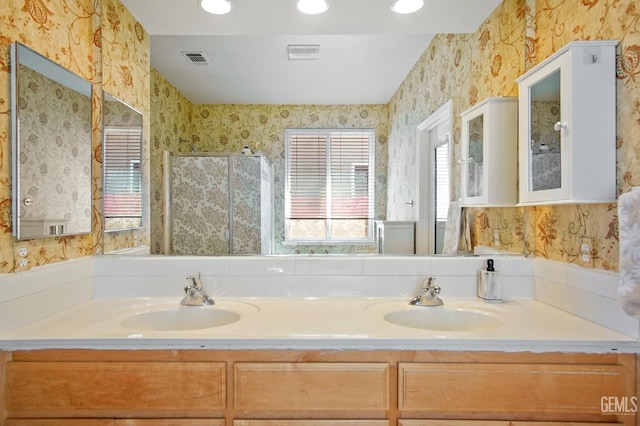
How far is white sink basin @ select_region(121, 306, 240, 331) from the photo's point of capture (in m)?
1.39

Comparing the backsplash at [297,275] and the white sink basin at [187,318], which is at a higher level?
the backsplash at [297,275]

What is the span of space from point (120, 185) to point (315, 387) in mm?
1183

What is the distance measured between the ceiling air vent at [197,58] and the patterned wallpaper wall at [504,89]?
84cm

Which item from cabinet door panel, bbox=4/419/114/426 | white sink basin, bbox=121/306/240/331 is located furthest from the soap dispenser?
cabinet door panel, bbox=4/419/114/426

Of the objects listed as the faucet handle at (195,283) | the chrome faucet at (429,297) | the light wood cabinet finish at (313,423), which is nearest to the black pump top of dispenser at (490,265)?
the chrome faucet at (429,297)

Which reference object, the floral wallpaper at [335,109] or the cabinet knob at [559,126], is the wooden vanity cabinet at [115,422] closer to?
the floral wallpaper at [335,109]

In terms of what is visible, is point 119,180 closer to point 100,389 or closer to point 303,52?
point 100,389

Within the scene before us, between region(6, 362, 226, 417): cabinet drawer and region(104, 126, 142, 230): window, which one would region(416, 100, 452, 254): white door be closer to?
region(6, 362, 226, 417): cabinet drawer

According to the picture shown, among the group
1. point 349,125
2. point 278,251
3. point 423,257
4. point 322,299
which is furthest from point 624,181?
point 278,251

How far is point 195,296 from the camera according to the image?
4.71 feet

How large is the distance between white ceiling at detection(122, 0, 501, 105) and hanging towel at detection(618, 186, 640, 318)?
97cm

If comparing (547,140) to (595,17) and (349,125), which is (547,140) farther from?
(349,125)

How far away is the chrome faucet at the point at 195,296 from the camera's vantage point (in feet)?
4.69

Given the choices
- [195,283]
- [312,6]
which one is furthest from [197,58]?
[195,283]
